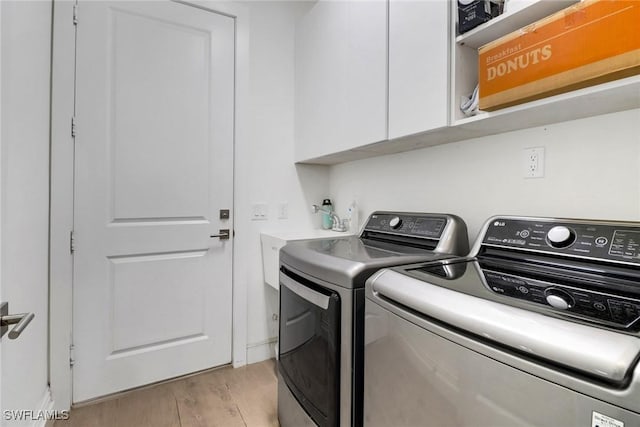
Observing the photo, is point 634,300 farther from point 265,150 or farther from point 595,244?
point 265,150

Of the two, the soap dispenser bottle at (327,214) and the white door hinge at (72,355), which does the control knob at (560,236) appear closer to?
the soap dispenser bottle at (327,214)

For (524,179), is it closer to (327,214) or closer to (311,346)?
(311,346)

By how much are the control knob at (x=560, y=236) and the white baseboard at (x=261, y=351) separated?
188 centimetres

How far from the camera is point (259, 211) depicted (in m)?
2.24

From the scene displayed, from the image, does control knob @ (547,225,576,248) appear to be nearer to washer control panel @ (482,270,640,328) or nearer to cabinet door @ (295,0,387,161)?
washer control panel @ (482,270,640,328)

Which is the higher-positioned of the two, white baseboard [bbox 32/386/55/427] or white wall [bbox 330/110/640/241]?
white wall [bbox 330/110/640/241]

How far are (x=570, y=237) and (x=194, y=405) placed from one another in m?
1.94

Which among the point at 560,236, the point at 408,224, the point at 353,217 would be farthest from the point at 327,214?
the point at 560,236

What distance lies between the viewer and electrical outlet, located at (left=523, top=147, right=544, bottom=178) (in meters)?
1.20

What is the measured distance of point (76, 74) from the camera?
1.69m

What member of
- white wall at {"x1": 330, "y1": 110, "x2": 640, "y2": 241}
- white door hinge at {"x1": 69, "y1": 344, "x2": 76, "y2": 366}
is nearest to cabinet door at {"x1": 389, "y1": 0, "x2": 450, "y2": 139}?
white wall at {"x1": 330, "y1": 110, "x2": 640, "y2": 241}

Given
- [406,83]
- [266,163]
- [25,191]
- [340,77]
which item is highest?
[340,77]

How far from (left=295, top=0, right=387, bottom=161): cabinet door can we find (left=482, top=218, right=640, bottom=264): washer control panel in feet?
2.24

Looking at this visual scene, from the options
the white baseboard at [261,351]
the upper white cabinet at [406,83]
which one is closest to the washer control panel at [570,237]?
the upper white cabinet at [406,83]
